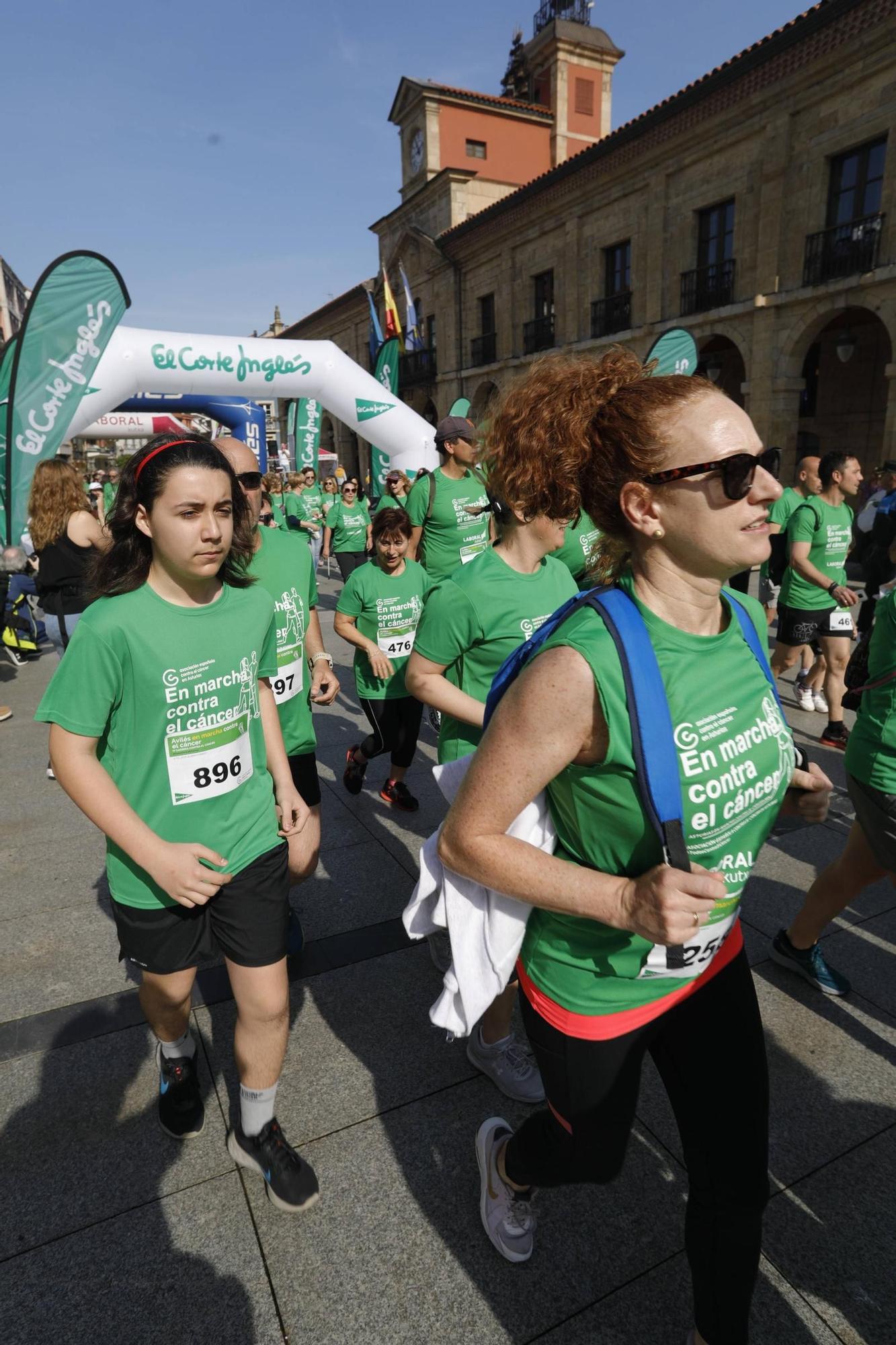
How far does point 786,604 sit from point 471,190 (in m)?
27.3

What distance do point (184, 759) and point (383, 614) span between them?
2.88 m

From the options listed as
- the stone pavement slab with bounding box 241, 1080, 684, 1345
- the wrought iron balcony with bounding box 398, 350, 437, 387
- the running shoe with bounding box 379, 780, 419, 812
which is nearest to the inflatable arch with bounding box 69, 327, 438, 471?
the running shoe with bounding box 379, 780, 419, 812

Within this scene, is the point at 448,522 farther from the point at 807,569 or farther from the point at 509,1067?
the point at 509,1067

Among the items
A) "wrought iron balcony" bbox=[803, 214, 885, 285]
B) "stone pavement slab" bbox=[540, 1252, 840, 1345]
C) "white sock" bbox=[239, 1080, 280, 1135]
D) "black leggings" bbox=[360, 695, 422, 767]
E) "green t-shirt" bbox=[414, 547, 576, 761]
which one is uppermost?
"wrought iron balcony" bbox=[803, 214, 885, 285]

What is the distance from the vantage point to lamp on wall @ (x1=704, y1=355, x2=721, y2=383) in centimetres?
1886

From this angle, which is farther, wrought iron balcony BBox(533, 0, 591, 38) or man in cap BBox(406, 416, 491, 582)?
wrought iron balcony BBox(533, 0, 591, 38)

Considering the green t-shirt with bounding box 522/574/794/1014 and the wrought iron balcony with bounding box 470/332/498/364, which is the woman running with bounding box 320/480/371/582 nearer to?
the green t-shirt with bounding box 522/574/794/1014

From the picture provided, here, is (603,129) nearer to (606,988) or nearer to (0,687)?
(0,687)

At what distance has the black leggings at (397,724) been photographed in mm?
4617

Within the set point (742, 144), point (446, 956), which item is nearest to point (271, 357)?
point (446, 956)

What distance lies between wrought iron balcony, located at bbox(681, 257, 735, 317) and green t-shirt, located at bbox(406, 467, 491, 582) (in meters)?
14.3

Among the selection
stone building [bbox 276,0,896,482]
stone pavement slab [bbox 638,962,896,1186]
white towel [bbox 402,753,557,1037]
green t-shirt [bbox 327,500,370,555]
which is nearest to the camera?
white towel [bbox 402,753,557,1037]

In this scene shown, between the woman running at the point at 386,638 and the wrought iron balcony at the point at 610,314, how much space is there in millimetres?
17970

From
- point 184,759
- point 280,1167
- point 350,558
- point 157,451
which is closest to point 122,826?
point 184,759
